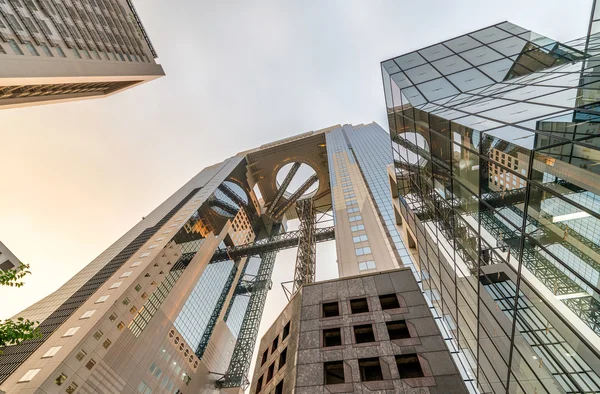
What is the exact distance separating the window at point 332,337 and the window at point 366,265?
1672 centimetres

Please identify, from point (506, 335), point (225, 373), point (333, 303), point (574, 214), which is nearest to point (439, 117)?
point (574, 214)

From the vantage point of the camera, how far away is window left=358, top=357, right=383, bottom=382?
55.5 feet

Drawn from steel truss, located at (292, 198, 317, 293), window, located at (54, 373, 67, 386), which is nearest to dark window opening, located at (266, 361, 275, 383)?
steel truss, located at (292, 198, 317, 293)

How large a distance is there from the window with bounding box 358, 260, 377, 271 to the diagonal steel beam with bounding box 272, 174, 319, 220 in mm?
71301

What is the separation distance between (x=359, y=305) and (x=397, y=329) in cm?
336

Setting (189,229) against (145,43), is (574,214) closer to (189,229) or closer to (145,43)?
(189,229)

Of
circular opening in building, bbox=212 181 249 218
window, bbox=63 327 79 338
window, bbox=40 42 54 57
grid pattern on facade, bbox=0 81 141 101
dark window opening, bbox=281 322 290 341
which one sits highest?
circular opening in building, bbox=212 181 249 218

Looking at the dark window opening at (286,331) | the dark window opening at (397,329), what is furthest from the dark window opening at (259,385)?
the dark window opening at (397,329)

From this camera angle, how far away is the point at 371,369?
17.4 metres

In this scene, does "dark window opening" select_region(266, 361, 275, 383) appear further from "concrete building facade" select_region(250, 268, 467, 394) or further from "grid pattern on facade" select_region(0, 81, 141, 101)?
"grid pattern on facade" select_region(0, 81, 141, 101)

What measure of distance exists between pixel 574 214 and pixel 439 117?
789cm

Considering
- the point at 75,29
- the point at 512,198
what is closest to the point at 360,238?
the point at 512,198

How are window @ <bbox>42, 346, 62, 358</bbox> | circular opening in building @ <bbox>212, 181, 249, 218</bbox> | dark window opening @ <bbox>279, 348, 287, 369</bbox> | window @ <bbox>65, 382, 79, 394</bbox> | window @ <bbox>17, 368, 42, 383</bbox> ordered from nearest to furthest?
dark window opening @ <bbox>279, 348, 287, 369</bbox> < window @ <bbox>17, 368, 42, 383</bbox> < window @ <bbox>65, 382, 79, 394</bbox> < window @ <bbox>42, 346, 62, 358</bbox> < circular opening in building @ <bbox>212, 181, 249, 218</bbox>

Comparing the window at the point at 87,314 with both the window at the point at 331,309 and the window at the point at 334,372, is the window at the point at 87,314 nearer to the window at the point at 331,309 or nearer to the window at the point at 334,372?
the window at the point at 331,309
